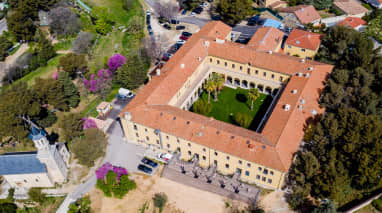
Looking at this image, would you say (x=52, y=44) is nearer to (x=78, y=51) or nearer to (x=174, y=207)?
(x=78, y=51)

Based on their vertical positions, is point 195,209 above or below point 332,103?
below

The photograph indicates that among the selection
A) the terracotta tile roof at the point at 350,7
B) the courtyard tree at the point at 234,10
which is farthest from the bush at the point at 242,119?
the terracotta tile roof at the point at 350,7

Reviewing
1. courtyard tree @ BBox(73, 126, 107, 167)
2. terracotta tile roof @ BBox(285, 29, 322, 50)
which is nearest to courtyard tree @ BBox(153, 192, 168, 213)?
courtyard tree @ BBox(73, 126, 107, 167)

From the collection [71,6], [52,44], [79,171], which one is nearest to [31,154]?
[79,171]

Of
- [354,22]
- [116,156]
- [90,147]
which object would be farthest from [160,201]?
[354,22]

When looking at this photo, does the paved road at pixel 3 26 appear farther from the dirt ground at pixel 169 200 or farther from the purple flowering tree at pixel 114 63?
the dirt ground at pixel 169 200

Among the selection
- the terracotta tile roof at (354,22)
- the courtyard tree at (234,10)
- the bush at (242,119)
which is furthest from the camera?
the terracotta tile roof at (354,22)

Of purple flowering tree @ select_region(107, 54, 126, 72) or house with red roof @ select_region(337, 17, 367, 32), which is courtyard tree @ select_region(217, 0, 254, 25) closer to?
house with red roof @ select_region(337, 17, 367, 32)
